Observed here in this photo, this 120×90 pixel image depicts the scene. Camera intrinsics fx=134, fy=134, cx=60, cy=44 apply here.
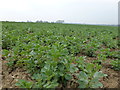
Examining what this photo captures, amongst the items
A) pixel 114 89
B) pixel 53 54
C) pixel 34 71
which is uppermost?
pixel 53 54

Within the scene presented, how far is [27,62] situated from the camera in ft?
6.83

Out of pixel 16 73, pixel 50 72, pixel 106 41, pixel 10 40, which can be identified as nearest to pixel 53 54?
pixel 50 72

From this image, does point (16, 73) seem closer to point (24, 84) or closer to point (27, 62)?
point (27, 62)

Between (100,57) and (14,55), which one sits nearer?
(14,55)

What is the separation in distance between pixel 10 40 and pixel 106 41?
3.06m

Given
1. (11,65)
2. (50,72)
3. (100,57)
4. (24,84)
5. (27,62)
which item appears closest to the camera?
(24,84)

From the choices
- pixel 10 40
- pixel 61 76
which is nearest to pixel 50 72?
pixel 61 76

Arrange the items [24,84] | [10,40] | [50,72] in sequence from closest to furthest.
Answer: [24,84], [50,72], [10,40]

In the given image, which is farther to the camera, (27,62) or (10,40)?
(10,40)

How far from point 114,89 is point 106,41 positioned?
3.00 meters

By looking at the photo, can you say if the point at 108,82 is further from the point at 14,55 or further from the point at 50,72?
the point at 14,55

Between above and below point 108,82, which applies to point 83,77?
above

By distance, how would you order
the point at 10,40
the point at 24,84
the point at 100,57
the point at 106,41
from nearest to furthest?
1. the point at 24,84
2. the point at 100,57
3. the point at 10,40
4. the point at 106,41

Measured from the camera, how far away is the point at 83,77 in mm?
1576
